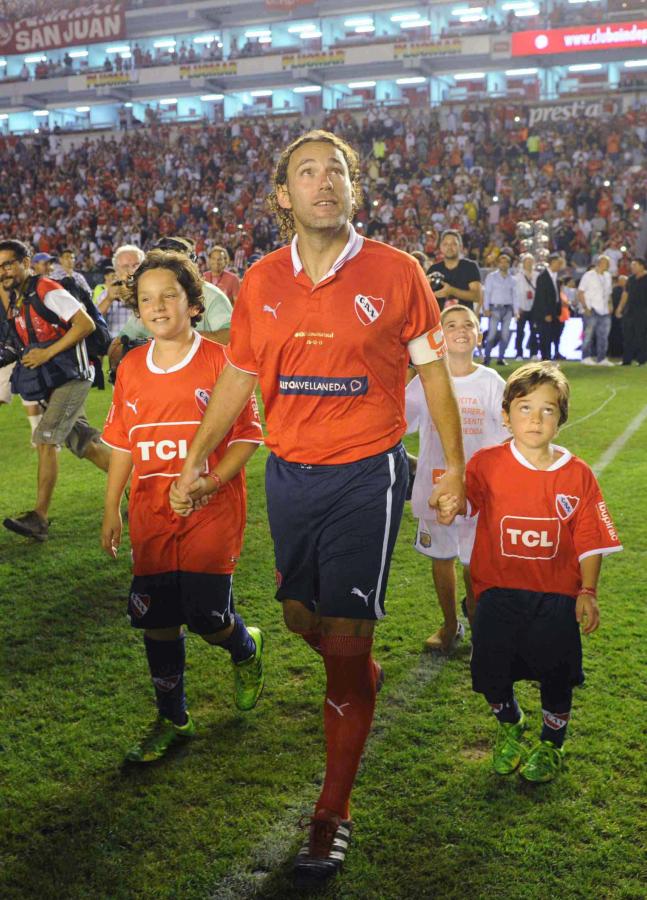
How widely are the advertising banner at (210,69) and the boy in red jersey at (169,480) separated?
45.0 meters

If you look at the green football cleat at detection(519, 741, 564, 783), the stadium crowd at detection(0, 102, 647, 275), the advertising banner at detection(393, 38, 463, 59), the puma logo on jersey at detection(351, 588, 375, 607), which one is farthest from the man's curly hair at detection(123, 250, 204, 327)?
the advertising banner at detection(393, 38, 463, 59)

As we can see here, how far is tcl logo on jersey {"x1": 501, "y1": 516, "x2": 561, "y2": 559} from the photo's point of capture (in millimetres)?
3055

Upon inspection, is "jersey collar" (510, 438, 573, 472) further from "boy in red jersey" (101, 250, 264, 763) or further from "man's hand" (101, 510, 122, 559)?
"man's hand" (101, 510, 122, 559)

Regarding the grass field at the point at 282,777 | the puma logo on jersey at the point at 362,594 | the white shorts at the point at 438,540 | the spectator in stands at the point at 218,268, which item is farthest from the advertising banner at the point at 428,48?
the puma logo on jersey at the point at 362,594

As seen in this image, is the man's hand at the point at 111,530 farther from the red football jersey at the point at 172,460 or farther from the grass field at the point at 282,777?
the grass field at the point at 282,777

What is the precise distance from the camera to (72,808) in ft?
10.2

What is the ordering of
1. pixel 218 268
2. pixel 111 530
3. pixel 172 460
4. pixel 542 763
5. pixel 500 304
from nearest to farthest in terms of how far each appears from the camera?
pixel 542 763
pixel 172 460
pixel 111 530
pixel 218 268
pixel 500 304

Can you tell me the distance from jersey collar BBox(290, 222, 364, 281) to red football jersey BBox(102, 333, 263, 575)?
67 centimetres

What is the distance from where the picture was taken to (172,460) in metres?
3.32

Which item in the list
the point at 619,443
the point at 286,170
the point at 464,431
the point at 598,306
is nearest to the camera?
the point at 286,170

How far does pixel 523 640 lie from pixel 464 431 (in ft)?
3.97

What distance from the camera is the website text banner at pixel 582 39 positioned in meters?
37.6

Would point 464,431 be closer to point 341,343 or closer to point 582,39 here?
point 341,343

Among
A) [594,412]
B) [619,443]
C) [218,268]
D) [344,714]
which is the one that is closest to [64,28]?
[218,268]
